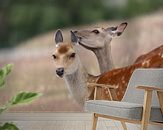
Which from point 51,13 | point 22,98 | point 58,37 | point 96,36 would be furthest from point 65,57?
point 22,98

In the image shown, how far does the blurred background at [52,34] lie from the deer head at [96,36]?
0.23ft

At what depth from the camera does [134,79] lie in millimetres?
3852

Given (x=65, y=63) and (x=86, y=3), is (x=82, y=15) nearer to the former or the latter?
(x=86, y=3)

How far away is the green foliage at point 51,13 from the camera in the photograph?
4.59m

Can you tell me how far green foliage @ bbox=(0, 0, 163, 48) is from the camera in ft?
15.1

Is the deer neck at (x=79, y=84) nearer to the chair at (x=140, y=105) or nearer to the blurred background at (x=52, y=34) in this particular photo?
the blurred background at (x=52, y=34)

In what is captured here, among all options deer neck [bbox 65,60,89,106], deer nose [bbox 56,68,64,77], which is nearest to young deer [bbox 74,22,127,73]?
deer neck [bbox 65,60,89,106]

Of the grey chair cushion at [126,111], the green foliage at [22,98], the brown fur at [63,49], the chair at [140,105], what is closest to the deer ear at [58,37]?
the brown fur at [63,49]

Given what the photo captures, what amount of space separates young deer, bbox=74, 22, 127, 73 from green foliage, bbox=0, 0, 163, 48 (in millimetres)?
155

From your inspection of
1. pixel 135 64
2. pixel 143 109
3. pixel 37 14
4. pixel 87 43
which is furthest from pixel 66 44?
pixel 143 109

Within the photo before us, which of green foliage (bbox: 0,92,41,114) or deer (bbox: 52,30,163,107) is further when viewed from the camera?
deer (bbox: 52,30,163,107)

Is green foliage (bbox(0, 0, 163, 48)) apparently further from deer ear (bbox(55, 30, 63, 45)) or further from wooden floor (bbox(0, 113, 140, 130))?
wooden floor (bbox(0, 113, 140, 130))

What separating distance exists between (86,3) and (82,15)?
0.16 metres

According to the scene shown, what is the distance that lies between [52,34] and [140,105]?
1871mm
